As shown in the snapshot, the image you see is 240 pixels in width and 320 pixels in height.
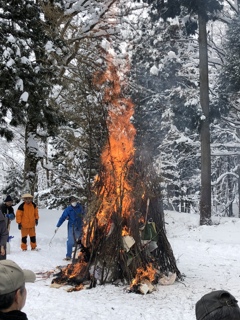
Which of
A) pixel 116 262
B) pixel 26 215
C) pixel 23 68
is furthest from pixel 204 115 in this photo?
pixel 116 262

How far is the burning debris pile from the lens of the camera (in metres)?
8.04

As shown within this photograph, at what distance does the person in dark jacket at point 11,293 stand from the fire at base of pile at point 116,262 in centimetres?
555

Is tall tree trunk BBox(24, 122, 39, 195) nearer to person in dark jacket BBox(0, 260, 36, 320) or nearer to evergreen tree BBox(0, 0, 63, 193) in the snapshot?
evergreen tree BBox(0, 0, 63, 193)

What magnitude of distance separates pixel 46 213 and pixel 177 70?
13134 millimetres

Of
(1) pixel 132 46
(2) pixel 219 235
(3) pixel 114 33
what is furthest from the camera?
(1) pixel 132 46

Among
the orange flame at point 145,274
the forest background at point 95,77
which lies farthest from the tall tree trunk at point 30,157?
the orange flame at point 145,274

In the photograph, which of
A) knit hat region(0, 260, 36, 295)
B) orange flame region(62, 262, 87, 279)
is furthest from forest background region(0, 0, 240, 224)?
knit hat region(0, 260, 36, 295)

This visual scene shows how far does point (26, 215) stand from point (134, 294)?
526cm

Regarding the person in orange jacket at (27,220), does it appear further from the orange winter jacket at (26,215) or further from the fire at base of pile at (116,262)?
the fire at base of pile at (116,262)

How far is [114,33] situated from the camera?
17.0m

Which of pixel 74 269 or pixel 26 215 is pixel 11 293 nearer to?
pixel 74 269

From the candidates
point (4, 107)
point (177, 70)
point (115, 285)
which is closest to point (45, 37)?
point (4, 107)

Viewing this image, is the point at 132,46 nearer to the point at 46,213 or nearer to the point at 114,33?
the point at 114,33

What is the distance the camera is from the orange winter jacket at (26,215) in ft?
38.4
